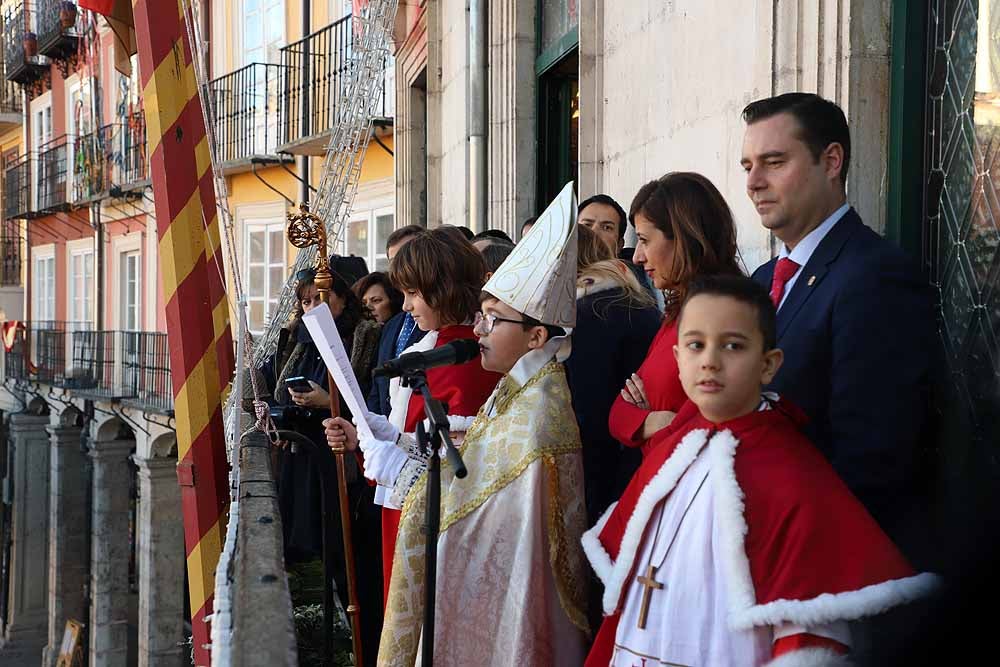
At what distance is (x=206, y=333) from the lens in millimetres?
3850

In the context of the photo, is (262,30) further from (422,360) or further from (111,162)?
(422,360)

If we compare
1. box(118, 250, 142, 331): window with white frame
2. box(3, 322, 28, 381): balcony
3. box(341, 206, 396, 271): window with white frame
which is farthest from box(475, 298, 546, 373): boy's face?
box(3, 322, 28, 381): balcony

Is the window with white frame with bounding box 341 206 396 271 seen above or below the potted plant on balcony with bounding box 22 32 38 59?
below

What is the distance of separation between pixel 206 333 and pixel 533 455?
1.59 meters

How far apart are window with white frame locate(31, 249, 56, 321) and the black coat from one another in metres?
28.1

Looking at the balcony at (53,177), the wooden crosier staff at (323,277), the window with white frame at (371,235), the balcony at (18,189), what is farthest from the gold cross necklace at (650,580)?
the balcony at (18,189)

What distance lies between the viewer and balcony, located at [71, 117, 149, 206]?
70.5 feet

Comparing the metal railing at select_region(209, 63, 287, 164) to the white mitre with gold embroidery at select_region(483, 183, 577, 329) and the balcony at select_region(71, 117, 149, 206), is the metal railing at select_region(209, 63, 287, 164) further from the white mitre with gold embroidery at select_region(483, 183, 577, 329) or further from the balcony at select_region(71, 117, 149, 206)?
the white mitre with gold embroidery at select_region(483, 183, 577, 329)

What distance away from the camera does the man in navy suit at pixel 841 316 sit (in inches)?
88.9

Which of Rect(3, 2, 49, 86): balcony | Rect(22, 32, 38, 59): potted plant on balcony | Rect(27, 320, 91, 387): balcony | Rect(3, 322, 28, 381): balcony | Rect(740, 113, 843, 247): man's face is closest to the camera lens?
Rect(740, 113, 843, 247): man's face

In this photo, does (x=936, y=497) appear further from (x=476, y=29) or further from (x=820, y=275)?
(x=476, y=29)

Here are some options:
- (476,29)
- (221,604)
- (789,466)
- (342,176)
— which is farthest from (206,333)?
(476,29)

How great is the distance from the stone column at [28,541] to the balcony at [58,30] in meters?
8.68

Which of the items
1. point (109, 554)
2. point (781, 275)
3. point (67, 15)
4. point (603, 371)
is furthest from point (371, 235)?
point (67, 15)
